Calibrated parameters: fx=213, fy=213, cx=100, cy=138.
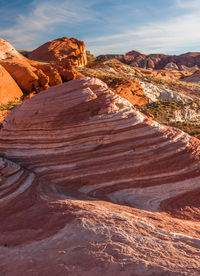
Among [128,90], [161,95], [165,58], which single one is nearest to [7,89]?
[128,90]

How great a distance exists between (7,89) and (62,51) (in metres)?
36.9

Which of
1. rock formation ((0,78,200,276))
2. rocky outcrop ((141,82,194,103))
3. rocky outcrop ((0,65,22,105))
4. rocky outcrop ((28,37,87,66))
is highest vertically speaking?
rocky outcrop ((28,37,87,66))

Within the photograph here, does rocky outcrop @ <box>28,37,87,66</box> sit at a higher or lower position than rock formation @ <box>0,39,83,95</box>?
higher

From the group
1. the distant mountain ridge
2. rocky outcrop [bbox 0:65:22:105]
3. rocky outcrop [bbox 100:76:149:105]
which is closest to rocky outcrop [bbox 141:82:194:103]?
rocky outcrop [bbox 100:76:149:105]

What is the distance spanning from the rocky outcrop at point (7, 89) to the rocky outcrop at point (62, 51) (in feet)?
96.4

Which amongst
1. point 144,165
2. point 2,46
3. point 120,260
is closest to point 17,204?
point 120,260

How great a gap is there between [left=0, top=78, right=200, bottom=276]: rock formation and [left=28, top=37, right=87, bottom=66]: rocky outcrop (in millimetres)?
A: 47512

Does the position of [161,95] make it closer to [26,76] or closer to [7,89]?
[26,76]

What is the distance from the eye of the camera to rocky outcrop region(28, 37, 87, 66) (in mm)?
53394

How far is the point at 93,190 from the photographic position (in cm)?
589

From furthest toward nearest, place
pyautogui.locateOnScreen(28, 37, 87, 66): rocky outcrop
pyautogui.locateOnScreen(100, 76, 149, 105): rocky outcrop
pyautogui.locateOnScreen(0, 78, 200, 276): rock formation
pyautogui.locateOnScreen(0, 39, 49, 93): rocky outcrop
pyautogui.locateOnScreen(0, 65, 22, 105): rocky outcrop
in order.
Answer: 1. pyautogui.locateOnScreen(28, 37, 87, 66): rocky outcrop
2. pyautogui.locateOnScreen(100, 76, 149, 105): rocky outcrop
3. pyautogui.locateOnScreen(0, 39, 49, 93): rocky outcrop
4. pyautogui.locateOnScreen(0, 65, 22, 105): rocky outcrop
5. pyautogui.locateOnScreen(0, 78, 200, 276): rock formation

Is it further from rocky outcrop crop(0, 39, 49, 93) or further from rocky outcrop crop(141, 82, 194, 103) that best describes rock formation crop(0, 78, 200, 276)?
rocky outcrop crop(141, 82, 194, 103)

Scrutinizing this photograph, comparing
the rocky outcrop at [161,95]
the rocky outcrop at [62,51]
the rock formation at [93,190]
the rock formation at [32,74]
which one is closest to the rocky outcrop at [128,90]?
the rocky outcrop at [161,95]

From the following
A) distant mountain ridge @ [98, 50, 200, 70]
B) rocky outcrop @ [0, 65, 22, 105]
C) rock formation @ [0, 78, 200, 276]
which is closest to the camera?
rock formation @ [0, 78, 200, 276]
